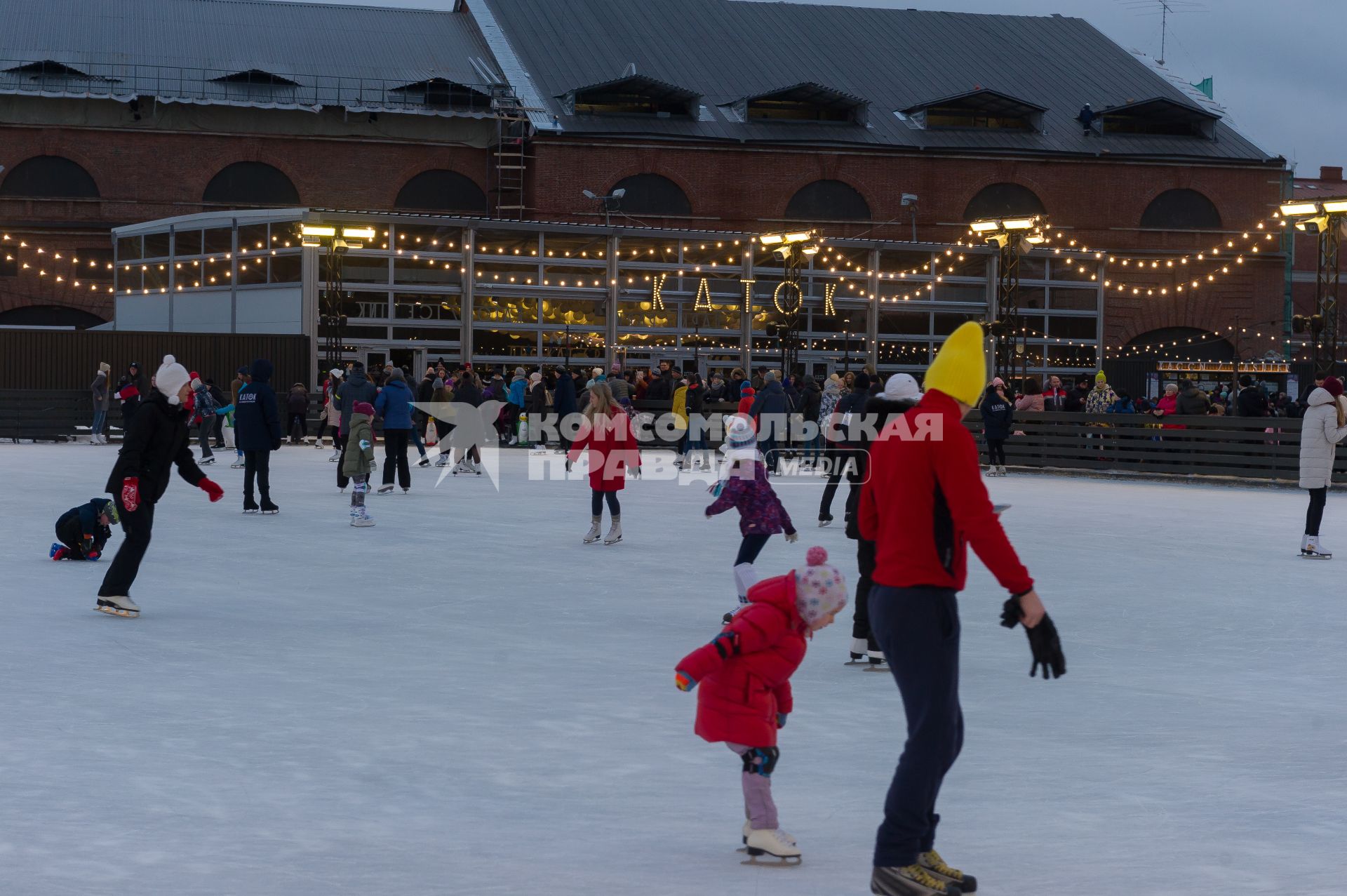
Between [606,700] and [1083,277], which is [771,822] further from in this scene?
[1083,277]

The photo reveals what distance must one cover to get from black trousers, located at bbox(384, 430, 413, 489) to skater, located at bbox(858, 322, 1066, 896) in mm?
15591

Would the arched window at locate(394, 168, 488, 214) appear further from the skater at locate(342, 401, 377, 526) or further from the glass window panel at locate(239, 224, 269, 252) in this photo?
the skater at locate(342, 401, 377, 526)

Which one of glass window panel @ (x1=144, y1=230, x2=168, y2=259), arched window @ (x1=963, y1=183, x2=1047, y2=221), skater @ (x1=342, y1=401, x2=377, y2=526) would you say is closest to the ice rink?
skater @ (x1=342, y1=401, x2=377, y2=526)

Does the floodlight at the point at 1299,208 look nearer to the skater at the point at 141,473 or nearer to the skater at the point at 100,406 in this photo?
the skater at the point at 141,473

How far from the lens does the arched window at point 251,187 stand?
41.3 m

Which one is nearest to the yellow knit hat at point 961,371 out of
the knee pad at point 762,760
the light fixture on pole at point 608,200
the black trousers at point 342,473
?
the knee pad at point 762,760

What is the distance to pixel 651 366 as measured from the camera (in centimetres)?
3912

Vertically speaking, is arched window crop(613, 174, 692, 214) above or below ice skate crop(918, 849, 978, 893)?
above

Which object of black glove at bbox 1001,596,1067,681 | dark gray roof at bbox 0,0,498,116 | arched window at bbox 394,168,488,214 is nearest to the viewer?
black glove at bbox 1001,596,1067,681

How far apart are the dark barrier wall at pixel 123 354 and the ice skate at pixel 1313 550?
25.4m

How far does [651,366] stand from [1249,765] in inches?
1309

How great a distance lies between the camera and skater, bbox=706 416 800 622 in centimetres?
979

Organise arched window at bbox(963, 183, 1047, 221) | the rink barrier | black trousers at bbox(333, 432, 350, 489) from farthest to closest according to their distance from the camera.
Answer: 1. arched window at bbox(963, 183, 1047, 221)
2. the rink barrier
3. black trousers at bbox(333, 432, 350, 489)

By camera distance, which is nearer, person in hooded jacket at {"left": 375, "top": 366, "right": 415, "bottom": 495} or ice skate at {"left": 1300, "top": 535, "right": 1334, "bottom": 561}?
ice skate at {"left": 1300, "top": 535, "right": 1334, "bottom": 561}
